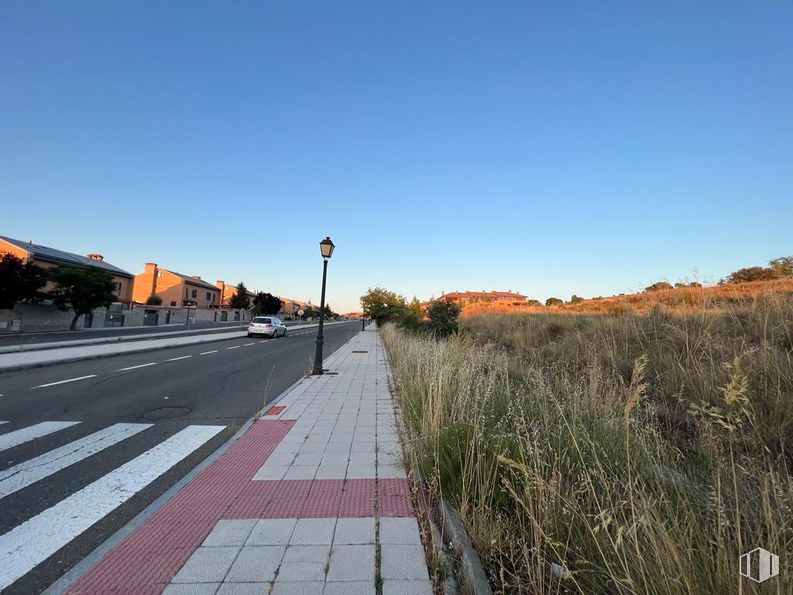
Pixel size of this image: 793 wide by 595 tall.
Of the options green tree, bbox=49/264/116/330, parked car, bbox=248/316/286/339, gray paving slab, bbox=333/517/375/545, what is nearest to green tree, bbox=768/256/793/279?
gray paving slab, bbox=333/517/375/545

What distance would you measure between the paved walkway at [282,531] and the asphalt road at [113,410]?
0.42 meters

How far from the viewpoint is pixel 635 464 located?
2766 mm

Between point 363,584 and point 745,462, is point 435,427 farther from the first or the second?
point 745,462

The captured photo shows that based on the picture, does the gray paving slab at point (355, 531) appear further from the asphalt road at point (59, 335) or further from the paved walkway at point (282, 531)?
the asphalt road at point (59, 335)

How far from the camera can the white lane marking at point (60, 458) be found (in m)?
3.88

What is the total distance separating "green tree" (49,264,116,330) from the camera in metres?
29.7

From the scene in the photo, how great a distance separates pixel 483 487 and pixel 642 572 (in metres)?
1.28

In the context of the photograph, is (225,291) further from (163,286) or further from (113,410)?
(113,410)

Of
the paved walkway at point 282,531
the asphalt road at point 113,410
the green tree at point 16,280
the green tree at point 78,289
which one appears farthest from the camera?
the green tree at point 78,289

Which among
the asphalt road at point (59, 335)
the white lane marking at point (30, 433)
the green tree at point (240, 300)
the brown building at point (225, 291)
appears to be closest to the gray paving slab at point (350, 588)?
the white lane marking at point (30, 433)

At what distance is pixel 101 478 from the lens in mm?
4047

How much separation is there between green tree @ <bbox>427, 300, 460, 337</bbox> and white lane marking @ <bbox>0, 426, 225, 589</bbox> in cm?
1466

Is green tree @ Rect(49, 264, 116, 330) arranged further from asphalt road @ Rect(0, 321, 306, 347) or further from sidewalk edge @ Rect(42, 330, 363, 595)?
sidewalk edge @ Rect(42, 330, 363, 595)

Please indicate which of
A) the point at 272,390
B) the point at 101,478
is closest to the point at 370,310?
the point at 272,390
